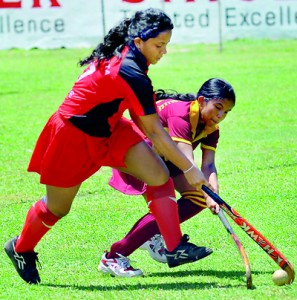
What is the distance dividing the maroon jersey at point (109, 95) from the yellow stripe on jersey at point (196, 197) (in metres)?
0.88

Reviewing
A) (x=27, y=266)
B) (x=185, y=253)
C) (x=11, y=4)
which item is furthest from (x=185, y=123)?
(x=11, y=4)

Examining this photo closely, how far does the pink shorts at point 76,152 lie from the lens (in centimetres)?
633

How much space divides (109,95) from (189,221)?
2505 mm

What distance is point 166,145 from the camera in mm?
6176

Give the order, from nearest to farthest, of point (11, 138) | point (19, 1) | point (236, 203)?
point (236, 203), point (11, 138), point (19, 1)

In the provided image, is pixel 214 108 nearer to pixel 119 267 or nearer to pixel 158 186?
pixel 158 186

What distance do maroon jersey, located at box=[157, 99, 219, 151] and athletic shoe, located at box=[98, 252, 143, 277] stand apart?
2.94 ft

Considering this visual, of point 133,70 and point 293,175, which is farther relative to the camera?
point 293,175

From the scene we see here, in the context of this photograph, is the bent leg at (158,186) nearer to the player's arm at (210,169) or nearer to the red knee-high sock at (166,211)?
the red knee-high sock at (166,211)

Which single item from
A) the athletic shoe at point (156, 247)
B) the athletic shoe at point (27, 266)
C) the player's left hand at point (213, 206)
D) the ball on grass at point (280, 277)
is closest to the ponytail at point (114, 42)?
the player's left hand at point (213, 206)

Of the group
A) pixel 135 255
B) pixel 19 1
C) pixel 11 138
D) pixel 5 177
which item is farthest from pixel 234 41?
pixel 135 255

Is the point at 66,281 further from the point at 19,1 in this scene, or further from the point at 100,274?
the point at 19,1

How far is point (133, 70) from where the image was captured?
6.08m

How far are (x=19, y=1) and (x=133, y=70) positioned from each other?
17218 millimetres
